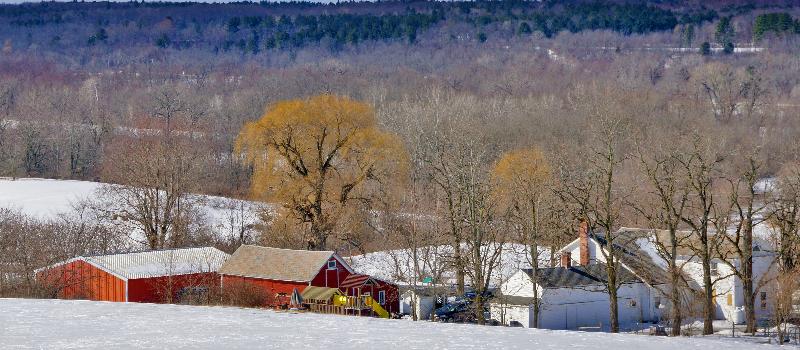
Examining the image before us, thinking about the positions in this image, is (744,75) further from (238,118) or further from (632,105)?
(238,118)

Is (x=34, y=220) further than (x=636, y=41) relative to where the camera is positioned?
No

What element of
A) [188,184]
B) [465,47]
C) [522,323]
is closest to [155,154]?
[188,184]

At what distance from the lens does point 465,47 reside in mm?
166500

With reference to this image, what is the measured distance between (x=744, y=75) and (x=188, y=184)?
82.5m

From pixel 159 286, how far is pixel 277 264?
131 inches

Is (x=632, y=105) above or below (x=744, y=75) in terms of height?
below

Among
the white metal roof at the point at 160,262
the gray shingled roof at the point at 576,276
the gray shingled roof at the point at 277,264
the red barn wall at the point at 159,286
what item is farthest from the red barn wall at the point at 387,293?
the white metal roof at the point at 160,262

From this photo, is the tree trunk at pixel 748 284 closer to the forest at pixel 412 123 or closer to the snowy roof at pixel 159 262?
the forest at pixel 412 123

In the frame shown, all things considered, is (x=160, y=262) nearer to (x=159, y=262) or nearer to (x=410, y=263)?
(x=159, y=262)

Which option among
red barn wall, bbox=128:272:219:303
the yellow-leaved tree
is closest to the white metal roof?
red barn wall, bbox=128:272:219:303

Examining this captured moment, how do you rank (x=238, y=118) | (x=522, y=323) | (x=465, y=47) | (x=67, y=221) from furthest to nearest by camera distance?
(x=465, y=47), (x=238, y=118), (x=67, y=221), (x=522, y=323)

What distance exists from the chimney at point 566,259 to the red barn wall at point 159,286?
10.3 meters

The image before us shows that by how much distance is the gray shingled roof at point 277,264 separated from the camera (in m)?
38.2

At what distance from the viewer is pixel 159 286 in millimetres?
38094
